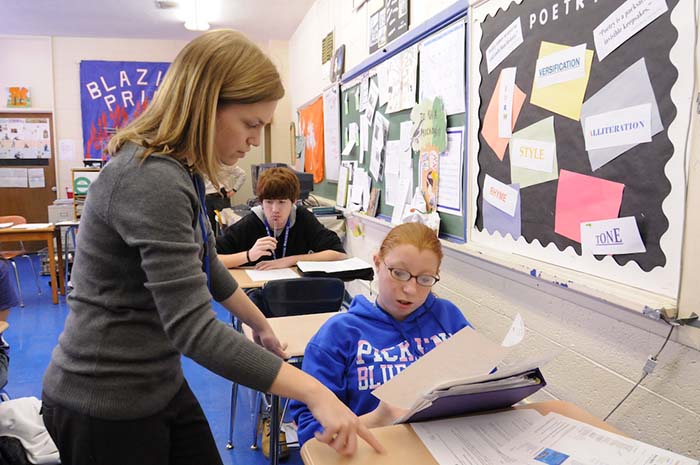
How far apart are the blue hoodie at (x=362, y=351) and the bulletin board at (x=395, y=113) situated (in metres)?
0.95

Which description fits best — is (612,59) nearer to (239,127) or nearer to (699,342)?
(699,342)

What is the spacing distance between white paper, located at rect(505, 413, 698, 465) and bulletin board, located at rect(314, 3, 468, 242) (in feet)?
4.23

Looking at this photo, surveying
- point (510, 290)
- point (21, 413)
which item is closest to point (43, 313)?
point (21, 413)

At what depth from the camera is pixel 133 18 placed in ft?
20.5

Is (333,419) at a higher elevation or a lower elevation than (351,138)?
lower

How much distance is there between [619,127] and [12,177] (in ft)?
26.7

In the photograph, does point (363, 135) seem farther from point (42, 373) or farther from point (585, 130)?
point (42, 373)

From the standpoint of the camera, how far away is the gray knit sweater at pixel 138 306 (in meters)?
0.81

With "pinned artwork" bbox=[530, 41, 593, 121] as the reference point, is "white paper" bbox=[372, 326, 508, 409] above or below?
below

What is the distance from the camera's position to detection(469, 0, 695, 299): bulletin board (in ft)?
3.97

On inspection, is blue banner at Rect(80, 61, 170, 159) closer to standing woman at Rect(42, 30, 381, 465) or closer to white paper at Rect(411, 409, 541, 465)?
standing woman at Rect(42, 30, 381, 465)

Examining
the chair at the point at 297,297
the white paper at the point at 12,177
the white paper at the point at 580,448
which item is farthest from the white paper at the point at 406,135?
the white paper at the point at 12,177

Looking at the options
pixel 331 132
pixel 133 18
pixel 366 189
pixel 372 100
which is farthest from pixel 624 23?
pixel 133 18

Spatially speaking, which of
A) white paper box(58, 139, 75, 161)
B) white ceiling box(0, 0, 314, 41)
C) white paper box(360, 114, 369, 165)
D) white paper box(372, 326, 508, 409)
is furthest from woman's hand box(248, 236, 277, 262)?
white paper box(58, 139, 75, 161)
